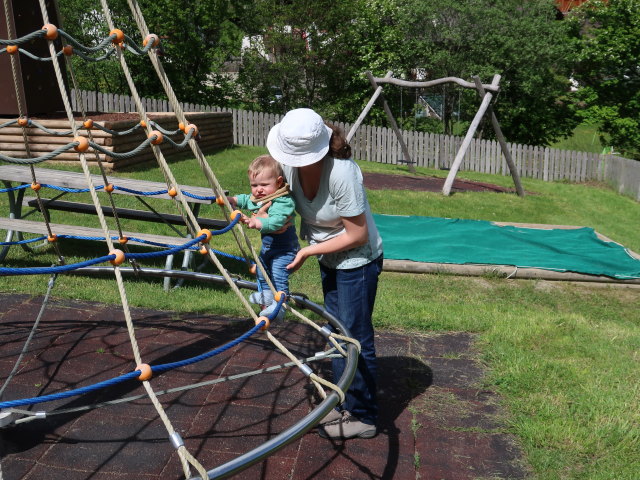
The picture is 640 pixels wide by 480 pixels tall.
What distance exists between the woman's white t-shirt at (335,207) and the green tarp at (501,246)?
3660 mm

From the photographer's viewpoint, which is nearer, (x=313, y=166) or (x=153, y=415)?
(x=313, y=166)

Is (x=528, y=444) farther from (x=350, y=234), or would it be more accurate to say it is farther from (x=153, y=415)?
(x=153, y=415)

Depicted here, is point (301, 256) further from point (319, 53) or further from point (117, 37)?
point (319, 53)

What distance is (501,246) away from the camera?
25.0 ft

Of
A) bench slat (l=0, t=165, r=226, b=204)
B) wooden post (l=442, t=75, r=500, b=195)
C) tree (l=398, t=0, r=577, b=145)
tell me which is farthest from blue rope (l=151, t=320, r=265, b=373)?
tree (l=398, t=0, r=577, b=145)

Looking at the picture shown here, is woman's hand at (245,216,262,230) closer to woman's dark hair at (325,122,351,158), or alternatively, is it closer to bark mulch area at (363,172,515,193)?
woman's dark hair at (325,122,351,158)

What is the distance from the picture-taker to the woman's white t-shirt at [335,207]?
9.41 feet

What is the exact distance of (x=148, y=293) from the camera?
5.31m

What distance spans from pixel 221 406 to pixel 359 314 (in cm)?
95

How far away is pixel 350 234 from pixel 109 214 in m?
3.91

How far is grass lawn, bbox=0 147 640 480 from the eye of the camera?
11.0 ft

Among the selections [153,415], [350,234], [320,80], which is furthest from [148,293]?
[320,80]

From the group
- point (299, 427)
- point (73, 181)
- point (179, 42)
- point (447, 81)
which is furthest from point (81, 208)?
point (179, 42)

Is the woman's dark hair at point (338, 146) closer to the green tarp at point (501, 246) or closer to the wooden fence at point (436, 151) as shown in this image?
the green tarp at point (501, 246)
